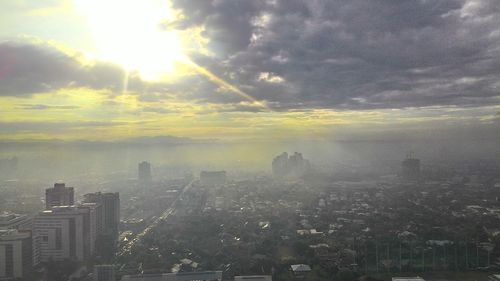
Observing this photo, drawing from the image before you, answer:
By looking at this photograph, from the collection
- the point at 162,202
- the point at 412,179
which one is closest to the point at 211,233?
the point at 162,202

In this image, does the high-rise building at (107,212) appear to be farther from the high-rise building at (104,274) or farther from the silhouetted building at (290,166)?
the silhouetted building at (290,166)

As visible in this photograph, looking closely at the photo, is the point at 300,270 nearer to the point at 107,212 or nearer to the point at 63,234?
the point at 63,234

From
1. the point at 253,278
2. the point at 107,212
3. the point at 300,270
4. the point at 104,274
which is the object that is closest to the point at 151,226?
the point at 107,212

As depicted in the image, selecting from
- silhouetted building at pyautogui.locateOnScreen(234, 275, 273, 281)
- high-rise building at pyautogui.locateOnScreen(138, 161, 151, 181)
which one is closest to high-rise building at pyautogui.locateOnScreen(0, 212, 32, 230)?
silhouetted building at pyautogui.locateOnScreen(234, 275, 273, 281)

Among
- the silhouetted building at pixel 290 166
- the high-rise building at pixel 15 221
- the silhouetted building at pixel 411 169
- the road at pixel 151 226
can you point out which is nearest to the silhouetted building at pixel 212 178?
the road at pixel 151 226

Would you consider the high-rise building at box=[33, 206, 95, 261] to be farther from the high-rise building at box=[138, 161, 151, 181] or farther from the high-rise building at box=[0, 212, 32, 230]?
the high-rise building at box=[138, 161, 151, 181]

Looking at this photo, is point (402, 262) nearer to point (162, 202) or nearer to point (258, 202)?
point (258, 202)
